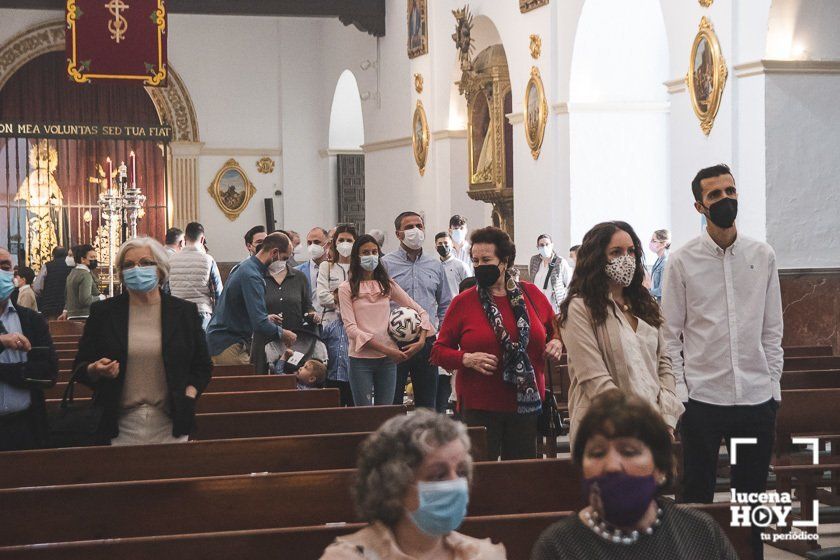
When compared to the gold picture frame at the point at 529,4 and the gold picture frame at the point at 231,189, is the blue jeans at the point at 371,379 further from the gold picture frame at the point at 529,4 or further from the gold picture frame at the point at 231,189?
the gold picture frame at the point at 231,189

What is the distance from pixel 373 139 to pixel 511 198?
20.1ft

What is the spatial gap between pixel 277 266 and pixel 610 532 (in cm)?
680

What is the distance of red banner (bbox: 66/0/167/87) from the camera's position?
18297 millimetres

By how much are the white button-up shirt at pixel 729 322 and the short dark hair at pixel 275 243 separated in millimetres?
4605

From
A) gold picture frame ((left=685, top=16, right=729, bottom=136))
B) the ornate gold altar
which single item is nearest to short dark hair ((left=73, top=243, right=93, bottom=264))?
the ornate gold altar

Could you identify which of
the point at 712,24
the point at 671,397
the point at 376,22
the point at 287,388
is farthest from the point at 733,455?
the point at 376,22

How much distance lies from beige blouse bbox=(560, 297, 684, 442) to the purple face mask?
77.1 inches

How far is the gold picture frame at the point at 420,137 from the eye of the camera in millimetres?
20500

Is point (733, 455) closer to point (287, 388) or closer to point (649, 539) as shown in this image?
point (649, 539)

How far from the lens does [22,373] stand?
590 centimetres

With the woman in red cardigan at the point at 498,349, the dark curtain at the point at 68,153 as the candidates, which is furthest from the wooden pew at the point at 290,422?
the dark curtain at the point at 68,153

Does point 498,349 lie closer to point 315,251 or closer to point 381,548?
point 381,548

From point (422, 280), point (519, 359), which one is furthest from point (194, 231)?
point (519, 359)

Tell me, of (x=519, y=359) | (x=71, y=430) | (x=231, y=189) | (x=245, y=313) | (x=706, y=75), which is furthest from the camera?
(x=231, y=189)
